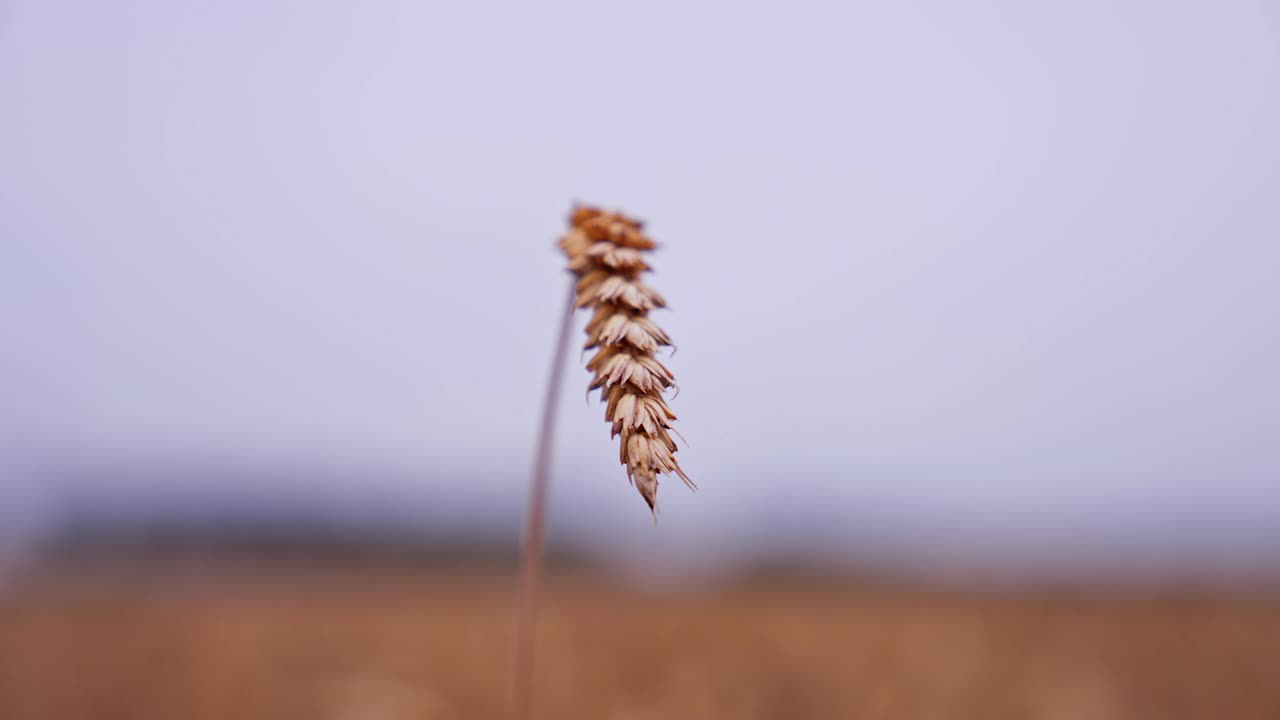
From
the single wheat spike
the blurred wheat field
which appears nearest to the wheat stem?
the single wheat spike

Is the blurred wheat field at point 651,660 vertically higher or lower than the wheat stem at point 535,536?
lower

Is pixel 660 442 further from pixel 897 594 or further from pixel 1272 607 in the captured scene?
pixel 897 594

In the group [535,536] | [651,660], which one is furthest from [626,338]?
[651,660]

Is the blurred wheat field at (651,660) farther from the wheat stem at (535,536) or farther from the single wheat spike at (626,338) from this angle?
the single wheat spike at (626,338)

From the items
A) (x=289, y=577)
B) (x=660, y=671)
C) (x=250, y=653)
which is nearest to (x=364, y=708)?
(x=660, y=671)

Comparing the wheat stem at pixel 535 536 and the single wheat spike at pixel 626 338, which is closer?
the single wheat spike at pixel 626 338

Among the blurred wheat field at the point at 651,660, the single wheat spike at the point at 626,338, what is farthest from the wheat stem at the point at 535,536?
the blurred wheat field at the point at 651,660

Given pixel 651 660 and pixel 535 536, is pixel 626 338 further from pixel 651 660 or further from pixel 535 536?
pixel 651 660

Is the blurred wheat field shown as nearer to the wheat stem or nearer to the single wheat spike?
the wheat stem
